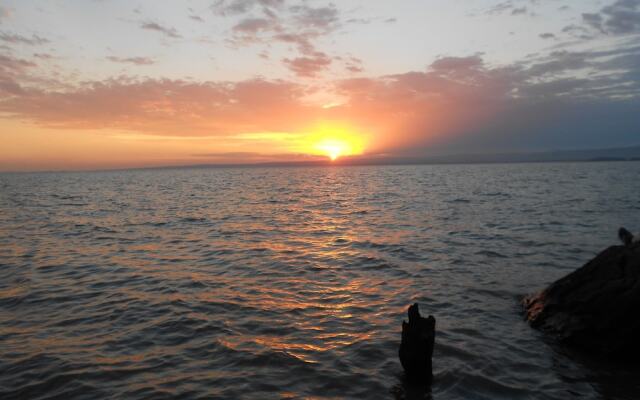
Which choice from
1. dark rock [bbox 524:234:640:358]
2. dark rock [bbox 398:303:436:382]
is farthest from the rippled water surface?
dark rock [bbox 524:234:640:358]

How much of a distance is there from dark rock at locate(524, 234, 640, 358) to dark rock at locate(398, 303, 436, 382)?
4.32 metres

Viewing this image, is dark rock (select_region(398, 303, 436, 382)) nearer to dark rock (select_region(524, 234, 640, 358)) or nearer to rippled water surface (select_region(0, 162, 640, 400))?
rippled water surface (select_region(0, 162, 640, 400))

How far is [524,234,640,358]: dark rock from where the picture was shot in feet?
29.9

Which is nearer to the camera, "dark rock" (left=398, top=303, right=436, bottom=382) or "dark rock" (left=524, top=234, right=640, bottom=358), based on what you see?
"dark rock" (left=398, top=303, right=436, bottom=382)

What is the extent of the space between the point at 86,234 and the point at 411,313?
83.6 ft

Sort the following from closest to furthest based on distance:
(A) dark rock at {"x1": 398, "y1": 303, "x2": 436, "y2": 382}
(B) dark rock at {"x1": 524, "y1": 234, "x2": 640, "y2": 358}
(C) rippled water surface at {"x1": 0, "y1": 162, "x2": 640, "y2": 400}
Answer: (A) dark rock at {"x1": 398, "y1": 303, "x2": 436, "y2": 382} < (C) rippled water surface at {"x1": 0, "y1": 162, "x2": 640, "y2": 400} < (B) dark rock at {"x1": 524, "y1": 234, "x2": 640, "y2": 358}

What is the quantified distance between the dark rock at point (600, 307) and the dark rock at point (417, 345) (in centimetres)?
432

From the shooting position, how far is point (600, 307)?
31.6 ft

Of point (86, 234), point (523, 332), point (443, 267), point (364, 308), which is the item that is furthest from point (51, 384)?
point (86, 234)

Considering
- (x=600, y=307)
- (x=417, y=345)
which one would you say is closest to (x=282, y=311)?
(x=417, y=345)

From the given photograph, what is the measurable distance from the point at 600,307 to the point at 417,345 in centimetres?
508

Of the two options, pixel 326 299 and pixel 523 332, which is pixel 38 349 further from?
pixel 523 332

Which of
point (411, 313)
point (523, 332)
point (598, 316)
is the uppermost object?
point (411, 313)

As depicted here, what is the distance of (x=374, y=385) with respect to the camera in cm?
813
